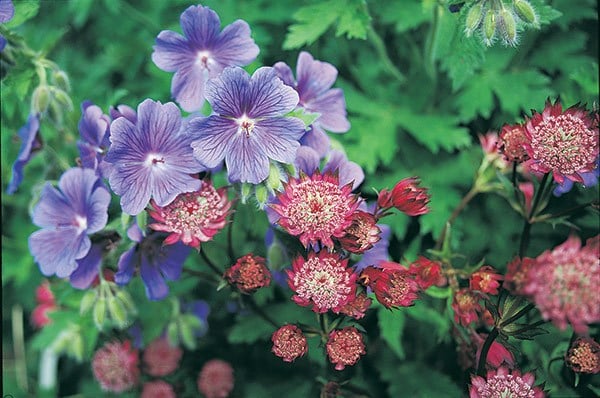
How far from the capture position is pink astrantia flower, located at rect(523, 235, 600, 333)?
0.98 meters

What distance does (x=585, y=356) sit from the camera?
1.19 meters

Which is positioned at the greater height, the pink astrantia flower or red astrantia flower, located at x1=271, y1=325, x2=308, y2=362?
the pink astrantia flower

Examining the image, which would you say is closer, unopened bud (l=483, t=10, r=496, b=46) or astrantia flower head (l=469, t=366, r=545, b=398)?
astrantia flower head (l=469, t=366, r=545, b=398)

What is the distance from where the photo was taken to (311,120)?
129cm

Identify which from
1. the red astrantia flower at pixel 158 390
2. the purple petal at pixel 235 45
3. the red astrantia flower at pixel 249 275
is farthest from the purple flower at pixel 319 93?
the red astrantia flower at pixel 158 390

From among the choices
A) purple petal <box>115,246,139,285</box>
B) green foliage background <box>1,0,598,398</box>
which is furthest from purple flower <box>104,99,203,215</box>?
green foliage background <box>1,0,598,398</box>

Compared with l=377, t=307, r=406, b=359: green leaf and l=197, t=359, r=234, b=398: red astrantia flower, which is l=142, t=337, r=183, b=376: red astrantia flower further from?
l=377, t=307, r=406, b=359: green leaf

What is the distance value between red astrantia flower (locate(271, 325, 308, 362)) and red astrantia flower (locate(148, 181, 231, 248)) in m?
0.20

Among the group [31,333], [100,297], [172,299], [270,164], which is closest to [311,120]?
[270,164]

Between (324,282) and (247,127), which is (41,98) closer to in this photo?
(247,127)

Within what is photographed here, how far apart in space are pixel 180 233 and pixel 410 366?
826mm

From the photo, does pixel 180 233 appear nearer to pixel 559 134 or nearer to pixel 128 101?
pixel 559 134

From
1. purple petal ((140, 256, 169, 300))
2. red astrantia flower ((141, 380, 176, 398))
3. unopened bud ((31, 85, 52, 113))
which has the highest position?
unopened bud ((31, 85, 52, 113))

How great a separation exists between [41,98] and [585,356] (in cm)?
116
